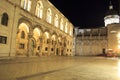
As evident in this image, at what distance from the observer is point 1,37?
13.0 m

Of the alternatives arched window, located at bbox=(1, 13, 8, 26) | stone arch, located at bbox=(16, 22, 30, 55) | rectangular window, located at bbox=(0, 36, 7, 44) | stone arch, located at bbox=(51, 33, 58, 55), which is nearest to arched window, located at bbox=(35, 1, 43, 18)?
stone arch, located at bbox=(16, 22, 30, 55)

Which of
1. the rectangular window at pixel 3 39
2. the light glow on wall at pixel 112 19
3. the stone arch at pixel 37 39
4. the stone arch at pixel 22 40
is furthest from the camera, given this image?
the light glow on wall at pixel 112 19

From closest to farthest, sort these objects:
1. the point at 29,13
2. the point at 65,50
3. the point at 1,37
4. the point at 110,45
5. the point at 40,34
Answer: the point at 1,37
the point at 29,13
the point at 40,34
the point at 65,50
the point at 110,45

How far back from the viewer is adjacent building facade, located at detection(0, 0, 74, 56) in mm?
13578

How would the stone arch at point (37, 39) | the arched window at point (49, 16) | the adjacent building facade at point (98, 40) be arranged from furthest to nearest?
the adjacent building facade at point (98, 40) < the arched window at point (49, 16) < the stone arch at point (37, 39)

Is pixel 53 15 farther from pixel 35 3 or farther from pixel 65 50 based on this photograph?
pixel 65 50

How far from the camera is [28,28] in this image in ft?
58.2

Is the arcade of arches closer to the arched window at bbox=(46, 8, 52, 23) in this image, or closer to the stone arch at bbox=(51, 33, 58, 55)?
the stone arch at bbox=(51, 33, 58, 55)

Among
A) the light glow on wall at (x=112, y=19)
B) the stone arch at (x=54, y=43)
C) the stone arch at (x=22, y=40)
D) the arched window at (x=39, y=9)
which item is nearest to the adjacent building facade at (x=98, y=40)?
the light glow on wall at (x=112, y=19)

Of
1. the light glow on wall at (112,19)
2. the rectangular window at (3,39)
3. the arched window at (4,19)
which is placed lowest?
the rectangular window at (3,39)

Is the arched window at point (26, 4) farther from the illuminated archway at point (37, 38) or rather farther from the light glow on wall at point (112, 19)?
the light glow on wall at point (112, 19)

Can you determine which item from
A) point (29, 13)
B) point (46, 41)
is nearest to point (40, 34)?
point (46, 41)

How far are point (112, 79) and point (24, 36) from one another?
1537 cm

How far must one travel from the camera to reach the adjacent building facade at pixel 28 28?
13578 mm
